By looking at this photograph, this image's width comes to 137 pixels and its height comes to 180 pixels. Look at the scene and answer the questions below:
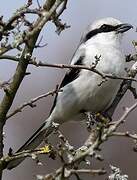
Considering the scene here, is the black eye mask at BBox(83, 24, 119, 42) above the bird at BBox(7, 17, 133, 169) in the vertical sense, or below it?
above

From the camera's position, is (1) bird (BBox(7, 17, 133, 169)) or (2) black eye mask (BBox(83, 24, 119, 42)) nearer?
(1) bird (BBox(7, 17, 133, 169))

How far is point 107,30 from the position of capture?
11.6ft

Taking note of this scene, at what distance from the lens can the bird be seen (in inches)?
127

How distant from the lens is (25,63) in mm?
1971

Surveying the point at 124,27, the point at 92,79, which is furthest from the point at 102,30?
the point at 92,79

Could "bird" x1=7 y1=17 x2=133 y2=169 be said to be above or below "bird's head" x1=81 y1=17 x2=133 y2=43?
below

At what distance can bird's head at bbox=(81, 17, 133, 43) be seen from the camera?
3.47 metres

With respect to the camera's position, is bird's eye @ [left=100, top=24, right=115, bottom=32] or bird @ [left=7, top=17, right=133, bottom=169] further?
bird's eye @ [left=100, top=24, right=115, bottom=32]

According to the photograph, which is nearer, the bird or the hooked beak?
the bird

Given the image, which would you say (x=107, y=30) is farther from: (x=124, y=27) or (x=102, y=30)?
(x=124, y=27)

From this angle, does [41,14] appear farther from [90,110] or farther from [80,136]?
[80,136]

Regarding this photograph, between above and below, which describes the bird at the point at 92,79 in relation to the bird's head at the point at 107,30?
below

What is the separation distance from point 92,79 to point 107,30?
433mm

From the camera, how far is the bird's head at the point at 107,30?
3475 mm
